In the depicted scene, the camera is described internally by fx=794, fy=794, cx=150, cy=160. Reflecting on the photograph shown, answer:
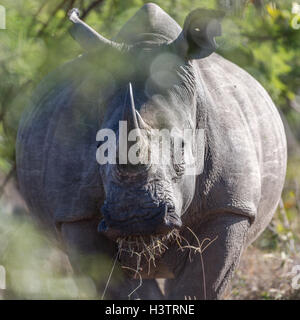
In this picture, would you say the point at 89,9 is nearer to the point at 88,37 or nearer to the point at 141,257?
the point at 88,37

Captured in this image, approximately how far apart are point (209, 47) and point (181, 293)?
144cm

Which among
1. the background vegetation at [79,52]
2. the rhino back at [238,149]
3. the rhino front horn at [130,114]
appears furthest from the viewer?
the background vegetation at [79,52]

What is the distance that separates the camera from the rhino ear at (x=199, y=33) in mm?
4062

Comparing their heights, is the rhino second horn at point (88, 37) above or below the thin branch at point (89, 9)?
below

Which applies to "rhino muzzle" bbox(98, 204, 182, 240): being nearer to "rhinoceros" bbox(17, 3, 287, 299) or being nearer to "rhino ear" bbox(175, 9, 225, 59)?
"rhinoceros" bbox(17, 3, 287, 299)

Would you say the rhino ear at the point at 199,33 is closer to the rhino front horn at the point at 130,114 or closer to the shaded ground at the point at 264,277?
the rhino front horn at the point at 130,114

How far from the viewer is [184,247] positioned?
4.54 m

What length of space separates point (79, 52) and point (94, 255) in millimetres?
1929

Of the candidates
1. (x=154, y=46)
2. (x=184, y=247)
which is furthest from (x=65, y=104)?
(x=184, y=247)

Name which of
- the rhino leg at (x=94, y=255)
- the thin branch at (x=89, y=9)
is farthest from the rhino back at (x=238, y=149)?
the thin branch at (x=89, y=9)

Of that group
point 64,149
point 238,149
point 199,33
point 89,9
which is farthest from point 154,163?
point 89,9

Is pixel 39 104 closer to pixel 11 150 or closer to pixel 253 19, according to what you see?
pixel 11 150

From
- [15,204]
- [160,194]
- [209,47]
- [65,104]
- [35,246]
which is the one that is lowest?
[15,204]

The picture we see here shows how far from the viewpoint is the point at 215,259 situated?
14.9 feet
